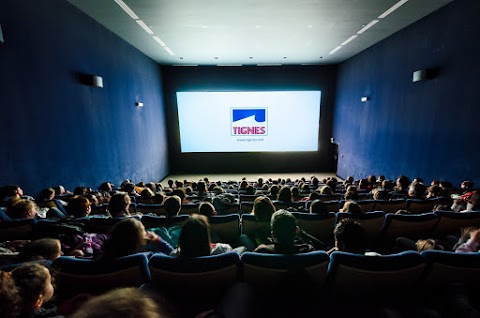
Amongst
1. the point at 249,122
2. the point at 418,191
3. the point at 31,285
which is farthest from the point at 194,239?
the point at 249,122

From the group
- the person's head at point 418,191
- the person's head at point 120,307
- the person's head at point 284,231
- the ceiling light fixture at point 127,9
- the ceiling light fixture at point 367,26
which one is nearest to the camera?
the person's head at point 120,307

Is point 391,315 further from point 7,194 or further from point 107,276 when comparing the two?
point 7,194

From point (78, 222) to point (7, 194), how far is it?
185cm

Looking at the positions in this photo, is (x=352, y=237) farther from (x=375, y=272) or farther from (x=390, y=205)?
(x=390, y=205)

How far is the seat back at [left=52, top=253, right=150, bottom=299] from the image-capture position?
155cm

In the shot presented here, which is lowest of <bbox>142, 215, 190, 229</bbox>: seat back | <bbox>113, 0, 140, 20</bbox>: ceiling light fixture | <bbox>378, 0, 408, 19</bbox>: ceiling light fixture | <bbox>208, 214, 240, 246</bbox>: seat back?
<bbox>208, 214, 240, 246</bbox>: seat back

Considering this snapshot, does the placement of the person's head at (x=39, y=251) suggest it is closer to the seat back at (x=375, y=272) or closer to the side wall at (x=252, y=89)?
the seat back at (x=375, y=272)

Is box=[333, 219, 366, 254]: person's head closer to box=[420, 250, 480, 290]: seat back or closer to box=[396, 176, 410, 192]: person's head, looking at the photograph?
box=[420, 250, 480, 290]: seat back

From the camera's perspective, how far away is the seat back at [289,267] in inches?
64.8

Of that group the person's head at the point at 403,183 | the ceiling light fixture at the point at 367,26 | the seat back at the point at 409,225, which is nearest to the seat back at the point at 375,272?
the seat back at the point at 409,225

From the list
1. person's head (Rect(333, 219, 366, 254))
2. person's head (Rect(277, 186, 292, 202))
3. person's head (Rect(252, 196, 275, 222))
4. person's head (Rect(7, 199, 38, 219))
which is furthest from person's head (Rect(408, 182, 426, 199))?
person's head (Rect(7, 199, 38, 219))

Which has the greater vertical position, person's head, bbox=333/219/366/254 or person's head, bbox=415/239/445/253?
person's head, bbox=333/219/366/254

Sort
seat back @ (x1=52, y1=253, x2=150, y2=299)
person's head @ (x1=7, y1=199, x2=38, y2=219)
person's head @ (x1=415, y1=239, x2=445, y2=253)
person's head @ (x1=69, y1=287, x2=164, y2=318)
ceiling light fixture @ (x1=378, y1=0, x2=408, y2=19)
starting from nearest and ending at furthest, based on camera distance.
→ person's head @ (x1=69, y1=287, x2=164, y2=318) < seat back @ (x1=52, y1=253, x2=150, y2=299) < person's head @ (x1=415, y1=239, x2=445, y2=253) < person's head @ (x1=7, y1=199, x2=38, y2=219) < ceiling light fixture @ (x1=378, y1=0, x2=408, y2=19)

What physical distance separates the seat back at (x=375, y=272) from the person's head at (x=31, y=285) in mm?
1696
